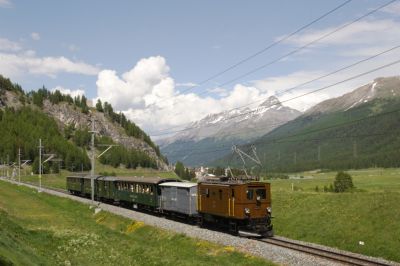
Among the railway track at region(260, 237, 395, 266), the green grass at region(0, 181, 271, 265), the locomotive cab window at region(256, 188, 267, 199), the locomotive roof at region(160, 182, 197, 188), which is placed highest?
the locomotive roof at region(160, 182, 197, 188)

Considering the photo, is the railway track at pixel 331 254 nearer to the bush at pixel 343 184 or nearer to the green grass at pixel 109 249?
the green grass at pixel 109 249

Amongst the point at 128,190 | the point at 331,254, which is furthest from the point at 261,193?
the point at 128,190

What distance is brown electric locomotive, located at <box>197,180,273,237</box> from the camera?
34.5 meters

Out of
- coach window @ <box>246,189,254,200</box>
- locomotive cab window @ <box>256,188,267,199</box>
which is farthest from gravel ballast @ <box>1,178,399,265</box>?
locomotive cab window @ <box>256,188,267,199</box>

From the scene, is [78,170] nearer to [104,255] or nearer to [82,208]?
[82,208]

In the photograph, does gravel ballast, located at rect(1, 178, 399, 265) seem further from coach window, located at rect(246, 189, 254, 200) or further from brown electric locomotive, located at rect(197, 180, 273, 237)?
coach window, located at rect(246, 189, 254, 200)

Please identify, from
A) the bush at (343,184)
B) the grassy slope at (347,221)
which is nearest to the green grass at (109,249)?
the grassy slope at (347,221)

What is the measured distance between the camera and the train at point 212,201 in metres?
34.8

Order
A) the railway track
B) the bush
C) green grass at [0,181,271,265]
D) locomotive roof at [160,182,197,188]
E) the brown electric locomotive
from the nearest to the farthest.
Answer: green grass at [0,181,271,265] < the railway track < the brown electric locomotive < locomotive roof at [160,182,197,188] < the bush

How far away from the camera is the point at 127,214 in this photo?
51281mm

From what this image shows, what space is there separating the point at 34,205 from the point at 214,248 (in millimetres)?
38374

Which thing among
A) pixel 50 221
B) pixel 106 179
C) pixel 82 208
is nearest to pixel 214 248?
pixel 50 221

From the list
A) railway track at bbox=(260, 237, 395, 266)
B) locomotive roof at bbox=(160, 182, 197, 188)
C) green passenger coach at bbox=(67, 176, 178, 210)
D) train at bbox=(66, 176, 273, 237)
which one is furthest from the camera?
green passenger coach at bbox=(67, 176, 178, 210)

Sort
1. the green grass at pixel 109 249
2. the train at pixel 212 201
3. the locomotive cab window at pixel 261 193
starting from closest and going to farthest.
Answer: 1. the green grass at pixel 109 249
2. the train at pixel 212 201
3. the locomotive cab window at pixel 261 193
